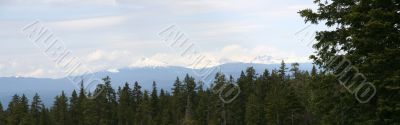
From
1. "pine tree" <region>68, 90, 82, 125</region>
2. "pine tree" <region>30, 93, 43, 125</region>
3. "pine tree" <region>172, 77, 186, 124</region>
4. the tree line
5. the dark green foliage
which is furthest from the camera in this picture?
"pine tree" <region>68, 90, 82, 125</region>

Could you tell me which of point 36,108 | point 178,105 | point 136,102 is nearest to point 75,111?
point 36,108

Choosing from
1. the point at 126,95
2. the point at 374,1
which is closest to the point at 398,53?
the point at 374,1

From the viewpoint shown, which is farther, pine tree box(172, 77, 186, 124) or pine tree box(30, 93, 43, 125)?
pine tree box(30, 93, 43, 125)

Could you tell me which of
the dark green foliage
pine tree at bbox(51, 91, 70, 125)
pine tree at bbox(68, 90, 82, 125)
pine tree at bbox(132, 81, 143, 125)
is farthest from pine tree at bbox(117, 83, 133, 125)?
the dark green foliage

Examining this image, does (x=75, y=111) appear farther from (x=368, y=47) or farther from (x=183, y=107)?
(x=368, y=47)

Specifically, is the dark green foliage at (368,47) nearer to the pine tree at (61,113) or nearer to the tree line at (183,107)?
the tree line at (183,107)

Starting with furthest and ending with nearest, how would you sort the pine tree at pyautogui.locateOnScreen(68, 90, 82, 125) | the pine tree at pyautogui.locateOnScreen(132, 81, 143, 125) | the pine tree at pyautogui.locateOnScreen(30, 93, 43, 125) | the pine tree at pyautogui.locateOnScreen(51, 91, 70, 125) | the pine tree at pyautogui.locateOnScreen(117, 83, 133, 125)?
the pine tree at pyautogui.locateOnScreen(68, 90, 82, 125), the pine tree at pyautogui.locateOnScreen(30, 93, 43, 125), the pine tree at pyautogui.locateOnScreen(117, 83, 133, 125), the pine tree at pyautogui.locateOnScreen(132, 81, 143, 125), the pine tree at pyautogui.locateOnScreen(51, 91, 70, 125)

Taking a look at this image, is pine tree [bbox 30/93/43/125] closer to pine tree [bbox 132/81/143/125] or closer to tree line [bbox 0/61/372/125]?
tree line [bbox 0/61/372/125]

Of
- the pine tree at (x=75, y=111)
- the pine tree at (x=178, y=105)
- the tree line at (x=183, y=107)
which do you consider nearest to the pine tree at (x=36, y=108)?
the tree line at (x=183, y=107)

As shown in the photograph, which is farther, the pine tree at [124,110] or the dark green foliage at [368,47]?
the pine tree at [124,110]

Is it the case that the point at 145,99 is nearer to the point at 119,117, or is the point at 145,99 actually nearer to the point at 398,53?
the point at 119,117

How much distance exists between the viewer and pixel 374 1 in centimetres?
1866

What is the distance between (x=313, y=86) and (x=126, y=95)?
97.9 meters

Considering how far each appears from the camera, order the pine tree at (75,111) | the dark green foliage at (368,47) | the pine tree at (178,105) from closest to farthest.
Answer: the dark green foliage at (368,47), the pine tree at (178,105), the pine tree at (75,111)
